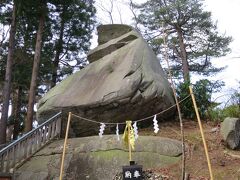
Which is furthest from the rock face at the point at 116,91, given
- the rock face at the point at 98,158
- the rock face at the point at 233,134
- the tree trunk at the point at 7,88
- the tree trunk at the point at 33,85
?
the tree trunk at the point at 7,88

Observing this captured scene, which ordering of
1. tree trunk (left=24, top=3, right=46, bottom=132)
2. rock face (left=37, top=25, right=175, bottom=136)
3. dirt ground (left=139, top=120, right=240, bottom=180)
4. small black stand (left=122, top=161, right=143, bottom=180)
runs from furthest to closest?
tree trunk (left=24, top=3, right=46, bottom=132) → rock face (left=37, top=25, right=175, bottom=136) → dirt ground (left=139, top=120, right=240, bottom=180) → small black stand (left=122, top=161, right=143, bottom=180)

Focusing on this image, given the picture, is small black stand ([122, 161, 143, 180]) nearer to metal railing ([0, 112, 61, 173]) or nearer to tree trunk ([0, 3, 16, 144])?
metal railing ([0, 112, 61, 173])

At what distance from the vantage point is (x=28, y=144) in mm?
9961

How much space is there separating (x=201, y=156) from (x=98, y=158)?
2.79 m

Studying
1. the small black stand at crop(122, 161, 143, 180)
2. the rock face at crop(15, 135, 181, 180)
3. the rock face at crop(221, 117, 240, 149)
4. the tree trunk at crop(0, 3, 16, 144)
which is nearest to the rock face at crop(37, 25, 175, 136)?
the rock face at crop(15, 135, 181, 180)

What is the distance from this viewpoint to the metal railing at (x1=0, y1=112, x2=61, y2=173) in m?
9.33

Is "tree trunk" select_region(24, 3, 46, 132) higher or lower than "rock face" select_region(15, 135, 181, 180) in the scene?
higher

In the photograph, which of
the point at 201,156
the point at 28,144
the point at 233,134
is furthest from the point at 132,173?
the point at 28,144

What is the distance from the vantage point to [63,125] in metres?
11.2

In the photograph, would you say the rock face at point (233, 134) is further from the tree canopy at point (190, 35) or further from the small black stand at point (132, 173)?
the tree canopy at point (190, 35)

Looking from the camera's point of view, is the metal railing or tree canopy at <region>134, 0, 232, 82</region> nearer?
the metal railing

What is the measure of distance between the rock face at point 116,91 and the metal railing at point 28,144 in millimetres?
637

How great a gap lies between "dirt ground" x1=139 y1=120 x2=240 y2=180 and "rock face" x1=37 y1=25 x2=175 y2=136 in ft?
3.12

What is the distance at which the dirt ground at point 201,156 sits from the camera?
25.0 feet
